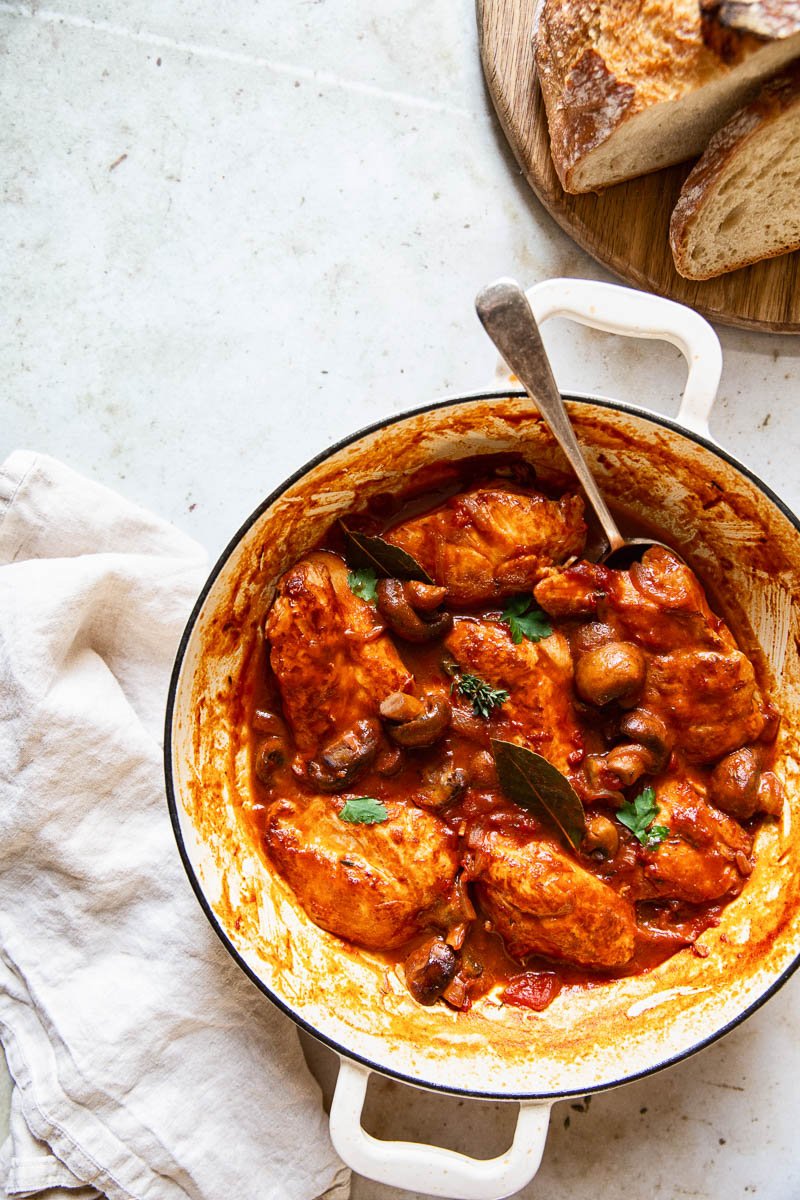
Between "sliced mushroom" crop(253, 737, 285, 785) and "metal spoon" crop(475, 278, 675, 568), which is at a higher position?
"metal spoon" crop(475, 278, 675, 568)

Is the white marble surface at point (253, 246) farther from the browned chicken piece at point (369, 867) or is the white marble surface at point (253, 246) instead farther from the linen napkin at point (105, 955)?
the browned chicken piece at point (369, 867)

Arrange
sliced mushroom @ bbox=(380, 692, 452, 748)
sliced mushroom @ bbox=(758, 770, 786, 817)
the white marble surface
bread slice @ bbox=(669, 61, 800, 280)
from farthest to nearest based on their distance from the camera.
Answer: the white marble surface < sliced mushroom @ bbox=(758, 770, 786, 817) < sliced mushroom @ bbox=(380, 692, 452, 748) < bread slice @ bbox=(669, 61, 800, 280)

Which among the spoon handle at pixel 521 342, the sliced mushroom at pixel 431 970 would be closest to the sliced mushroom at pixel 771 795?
the sliced mushroom at pixel 431 970

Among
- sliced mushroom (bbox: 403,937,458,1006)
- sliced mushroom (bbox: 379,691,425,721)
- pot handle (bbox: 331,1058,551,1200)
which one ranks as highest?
sliced mushroom (bbox: 379,691,425,721)

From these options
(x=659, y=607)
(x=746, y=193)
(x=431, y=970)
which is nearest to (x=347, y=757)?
(x=431, y=970)

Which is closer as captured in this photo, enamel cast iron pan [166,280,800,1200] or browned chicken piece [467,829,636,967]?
enamel cast iron pan [166,280,800,1200]

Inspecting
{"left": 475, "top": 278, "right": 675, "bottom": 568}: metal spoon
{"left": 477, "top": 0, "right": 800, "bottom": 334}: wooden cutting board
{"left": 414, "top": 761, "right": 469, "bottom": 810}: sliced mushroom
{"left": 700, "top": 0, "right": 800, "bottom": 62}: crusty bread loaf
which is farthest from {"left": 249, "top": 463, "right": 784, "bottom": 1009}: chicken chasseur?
{"left": 700, "top": 0, "right": 800, "bottom": 62}: crusty bread loaf

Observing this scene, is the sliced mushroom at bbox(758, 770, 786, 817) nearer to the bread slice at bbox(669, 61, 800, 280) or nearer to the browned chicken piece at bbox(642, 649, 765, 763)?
the browned chicken piece at bbox(642, 649, 765, 763)
